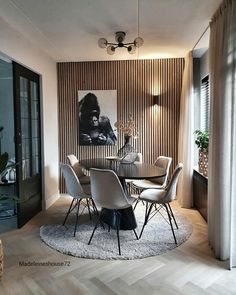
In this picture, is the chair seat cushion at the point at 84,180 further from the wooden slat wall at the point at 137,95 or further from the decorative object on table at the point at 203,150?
the decorative object on table at the point at 203,150

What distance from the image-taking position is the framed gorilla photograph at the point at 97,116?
16.3 feet

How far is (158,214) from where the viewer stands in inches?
155

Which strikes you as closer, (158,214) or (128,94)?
(158,214)

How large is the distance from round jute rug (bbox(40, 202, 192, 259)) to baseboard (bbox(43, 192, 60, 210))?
2.86 ft

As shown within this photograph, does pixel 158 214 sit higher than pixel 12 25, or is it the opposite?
pixel 12 25

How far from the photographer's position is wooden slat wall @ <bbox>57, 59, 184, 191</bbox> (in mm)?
4906

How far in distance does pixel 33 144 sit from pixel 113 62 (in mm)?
2176

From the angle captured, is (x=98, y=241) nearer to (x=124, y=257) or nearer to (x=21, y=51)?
(x=124, y=257)

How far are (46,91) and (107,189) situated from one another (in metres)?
2.48

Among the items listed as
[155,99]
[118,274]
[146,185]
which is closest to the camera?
[118,274]

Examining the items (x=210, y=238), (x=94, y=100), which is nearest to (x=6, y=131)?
(x=94, y=100)

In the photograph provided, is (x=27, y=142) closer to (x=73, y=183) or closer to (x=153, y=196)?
(x=73, y=183)

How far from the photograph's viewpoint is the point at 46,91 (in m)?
4.46

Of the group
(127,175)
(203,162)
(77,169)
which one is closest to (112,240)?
(127,175)
